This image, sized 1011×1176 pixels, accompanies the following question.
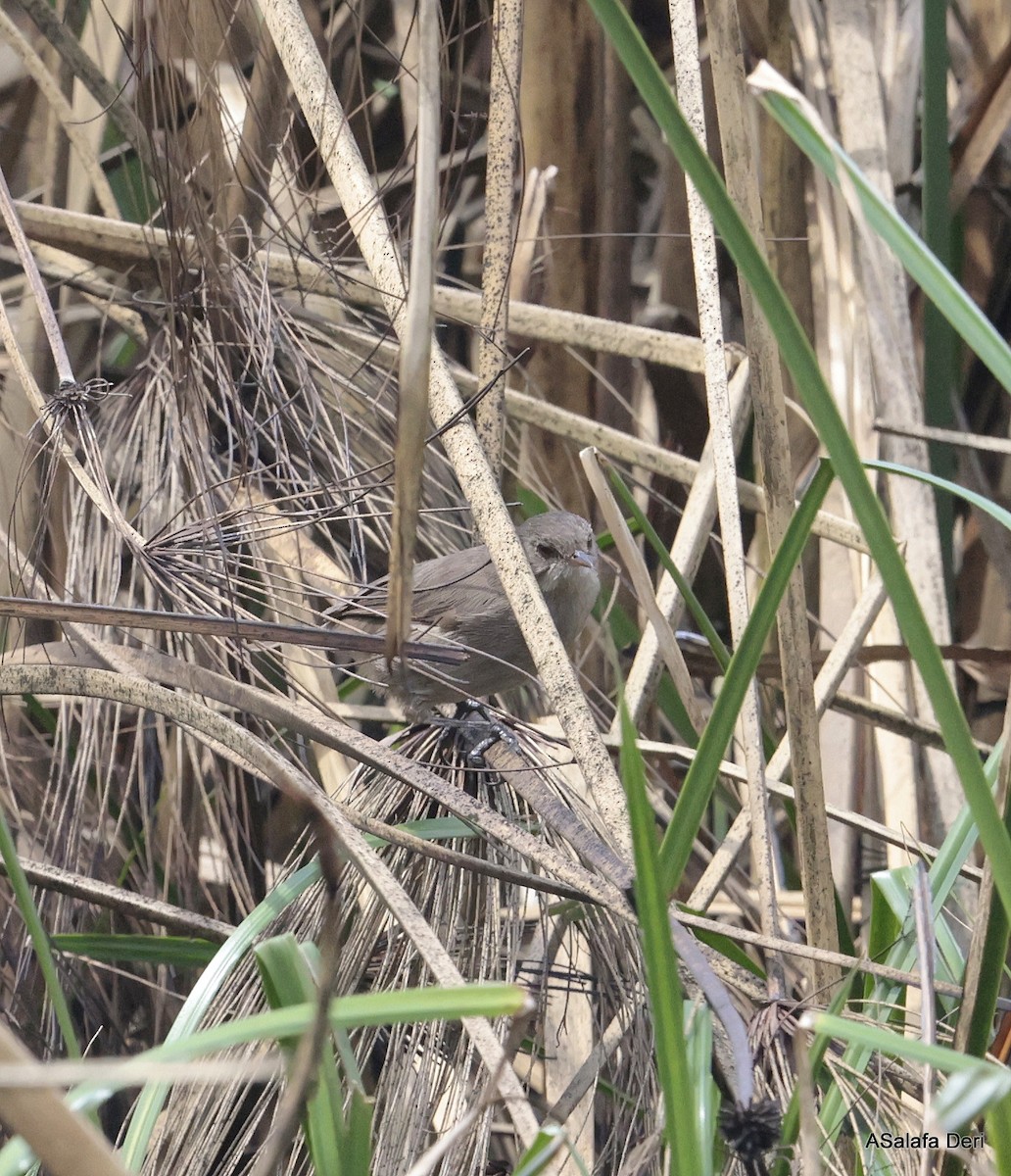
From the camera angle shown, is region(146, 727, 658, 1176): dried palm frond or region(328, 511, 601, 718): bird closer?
region(146, 727, 658, 1176): dried palm frond

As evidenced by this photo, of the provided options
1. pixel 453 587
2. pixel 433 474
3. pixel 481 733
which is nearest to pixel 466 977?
pixel 481 733

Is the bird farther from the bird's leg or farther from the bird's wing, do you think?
the bird's leg

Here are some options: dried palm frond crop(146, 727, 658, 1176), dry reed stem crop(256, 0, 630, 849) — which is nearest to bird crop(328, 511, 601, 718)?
dried palm frond crop(146, 727, 658, 1176)

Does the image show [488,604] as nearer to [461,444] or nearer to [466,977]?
[461,444]

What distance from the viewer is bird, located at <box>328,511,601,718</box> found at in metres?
1.76

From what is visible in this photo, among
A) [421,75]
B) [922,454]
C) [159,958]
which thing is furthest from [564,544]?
[421,75]

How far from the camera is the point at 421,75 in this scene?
655 millimetres

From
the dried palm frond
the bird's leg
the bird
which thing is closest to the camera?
the dried palm frond

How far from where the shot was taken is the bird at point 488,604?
5.79 ft

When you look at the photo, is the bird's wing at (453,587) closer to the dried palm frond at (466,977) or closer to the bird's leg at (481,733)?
the bird's leg at (481,733)

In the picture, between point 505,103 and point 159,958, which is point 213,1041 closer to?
point 159,958

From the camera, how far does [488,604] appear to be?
1.89 meters

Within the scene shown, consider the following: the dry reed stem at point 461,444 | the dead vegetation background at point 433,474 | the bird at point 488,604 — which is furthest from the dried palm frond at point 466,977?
the bird at point 488,604

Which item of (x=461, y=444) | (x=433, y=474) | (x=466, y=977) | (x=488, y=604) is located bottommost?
(x=466, y=977)
